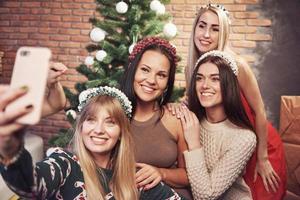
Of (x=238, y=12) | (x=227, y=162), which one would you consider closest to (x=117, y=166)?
(x=227, y=162)

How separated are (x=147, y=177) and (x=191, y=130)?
332 mm

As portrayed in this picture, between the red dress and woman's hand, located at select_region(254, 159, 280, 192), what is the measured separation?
20 mm

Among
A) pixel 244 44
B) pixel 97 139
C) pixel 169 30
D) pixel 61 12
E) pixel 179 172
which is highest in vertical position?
pixel 61 12

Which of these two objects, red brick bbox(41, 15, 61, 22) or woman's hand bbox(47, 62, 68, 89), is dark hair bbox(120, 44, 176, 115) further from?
red brick bbox(41, 15, 61, 22)

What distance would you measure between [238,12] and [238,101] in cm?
251

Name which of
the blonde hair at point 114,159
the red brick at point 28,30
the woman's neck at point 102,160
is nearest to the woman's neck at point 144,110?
the blonde hair at point 114,159

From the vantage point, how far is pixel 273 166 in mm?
2094

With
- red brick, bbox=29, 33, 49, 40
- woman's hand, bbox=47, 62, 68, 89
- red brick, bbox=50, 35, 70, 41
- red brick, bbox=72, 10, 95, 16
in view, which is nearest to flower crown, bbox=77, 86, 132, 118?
woman's hand, bbox=47, 62, 68, 89

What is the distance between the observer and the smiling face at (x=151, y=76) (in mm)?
1768

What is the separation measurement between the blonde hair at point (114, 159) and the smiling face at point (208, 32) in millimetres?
868

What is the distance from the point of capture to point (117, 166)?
1503mm

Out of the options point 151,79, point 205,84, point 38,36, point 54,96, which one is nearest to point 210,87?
point 205,84

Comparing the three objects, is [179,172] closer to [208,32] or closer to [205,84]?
[205,84]

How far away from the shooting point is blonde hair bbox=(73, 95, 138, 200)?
138cm
